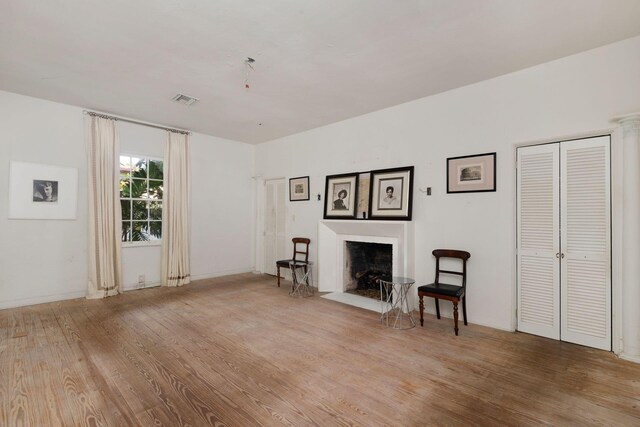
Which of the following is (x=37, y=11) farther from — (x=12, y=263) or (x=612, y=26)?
(x=612, y=26)

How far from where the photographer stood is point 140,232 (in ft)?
17.7

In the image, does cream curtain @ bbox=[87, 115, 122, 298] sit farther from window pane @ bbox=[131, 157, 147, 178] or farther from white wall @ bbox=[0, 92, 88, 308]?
window pane @ bbox=[131, 157, 147, 178]

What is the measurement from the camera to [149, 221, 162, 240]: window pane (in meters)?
5.52

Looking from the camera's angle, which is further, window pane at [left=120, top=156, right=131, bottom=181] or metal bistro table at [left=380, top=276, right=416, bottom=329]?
window pane at [left=120, top=156, right=131, bottom=181]

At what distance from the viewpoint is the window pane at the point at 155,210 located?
5.53m

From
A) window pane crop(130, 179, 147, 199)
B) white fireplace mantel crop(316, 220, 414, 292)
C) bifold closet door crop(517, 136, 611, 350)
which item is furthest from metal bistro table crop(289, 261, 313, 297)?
bifold closet door crop(517, 136, 611, 350)

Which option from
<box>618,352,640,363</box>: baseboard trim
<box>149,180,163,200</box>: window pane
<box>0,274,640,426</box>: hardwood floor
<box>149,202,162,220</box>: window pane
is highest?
<box>149,180,163,200</box>: window pane

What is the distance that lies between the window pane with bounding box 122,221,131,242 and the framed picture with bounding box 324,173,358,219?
3507mm

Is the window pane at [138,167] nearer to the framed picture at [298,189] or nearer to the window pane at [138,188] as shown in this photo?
the window pane at [138,188]

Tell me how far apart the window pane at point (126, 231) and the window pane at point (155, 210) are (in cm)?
39

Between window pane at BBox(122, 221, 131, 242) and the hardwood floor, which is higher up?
window pane at BBox(122, 221, 131, 242)

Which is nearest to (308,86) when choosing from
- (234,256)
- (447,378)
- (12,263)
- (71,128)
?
(447,378)

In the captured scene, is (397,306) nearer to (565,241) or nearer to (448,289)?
(448,289)

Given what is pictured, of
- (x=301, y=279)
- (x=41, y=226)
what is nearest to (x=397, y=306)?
(x=301, y=279)
